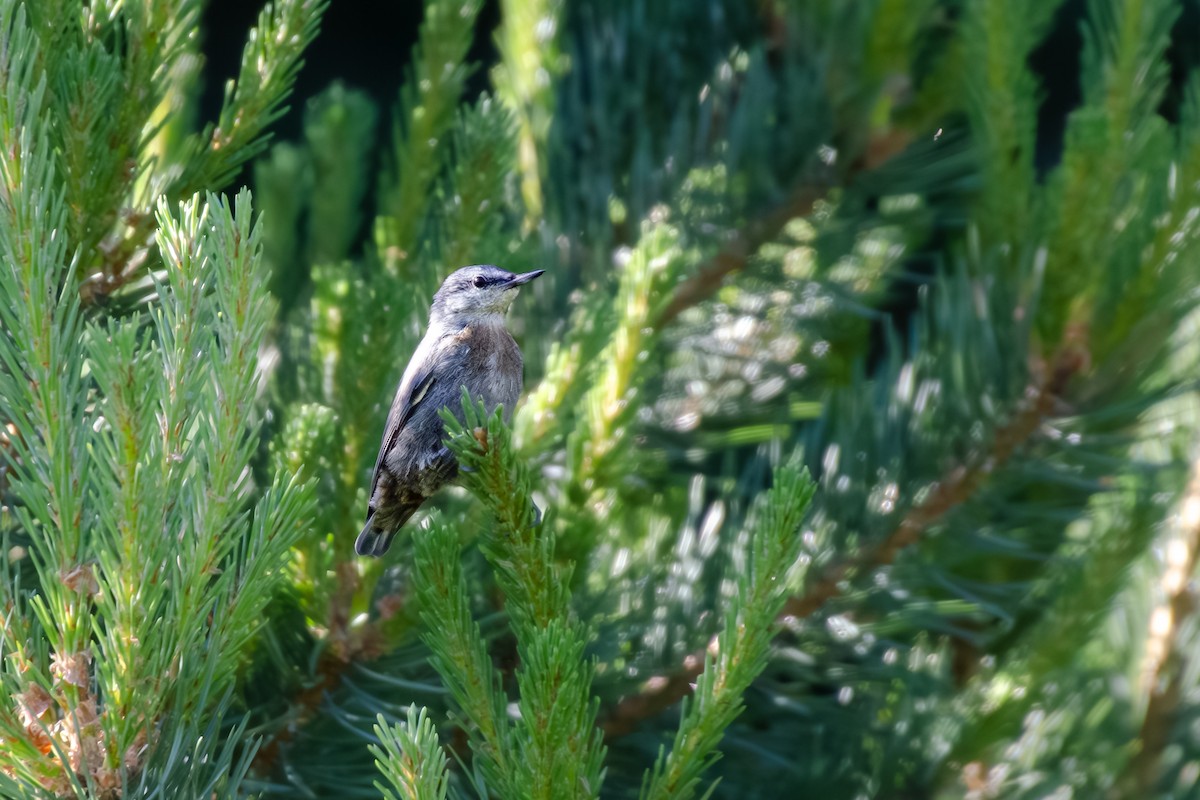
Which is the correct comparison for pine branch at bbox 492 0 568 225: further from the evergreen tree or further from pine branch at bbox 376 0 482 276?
pine branch at bbox 376 0 482 276

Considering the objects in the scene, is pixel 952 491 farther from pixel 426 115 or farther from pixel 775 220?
pixel 426 115

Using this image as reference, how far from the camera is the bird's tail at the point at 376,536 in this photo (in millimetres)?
1517

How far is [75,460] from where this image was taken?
0.94m

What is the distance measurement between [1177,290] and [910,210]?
0.57 metres

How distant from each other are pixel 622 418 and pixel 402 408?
0.34m

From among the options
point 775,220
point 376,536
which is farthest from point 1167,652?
point 376,536

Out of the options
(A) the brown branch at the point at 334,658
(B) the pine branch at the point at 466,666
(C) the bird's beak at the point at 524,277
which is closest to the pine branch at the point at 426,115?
(C) the bird's beak at the point at 524,277

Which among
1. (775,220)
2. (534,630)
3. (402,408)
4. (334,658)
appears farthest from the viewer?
(775,220)

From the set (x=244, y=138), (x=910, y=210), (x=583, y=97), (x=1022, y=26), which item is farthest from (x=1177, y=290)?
(x=244, y=138)

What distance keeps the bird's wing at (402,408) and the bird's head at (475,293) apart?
101mm

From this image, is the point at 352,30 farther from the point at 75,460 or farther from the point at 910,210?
the point at 75,460

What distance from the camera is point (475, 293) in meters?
1.79

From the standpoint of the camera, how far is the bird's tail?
1.52m

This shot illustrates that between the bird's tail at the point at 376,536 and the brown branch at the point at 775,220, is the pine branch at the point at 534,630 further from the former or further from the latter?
the brown branch at the point at 775,220
